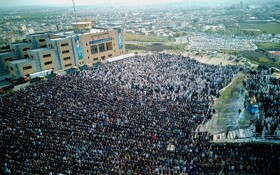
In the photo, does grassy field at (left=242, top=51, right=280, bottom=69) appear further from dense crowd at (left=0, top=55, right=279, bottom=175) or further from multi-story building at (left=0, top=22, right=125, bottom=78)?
multi-story building at (left=0, top=22, right=125, bottom=78)

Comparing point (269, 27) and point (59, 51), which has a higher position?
point (59, 51)

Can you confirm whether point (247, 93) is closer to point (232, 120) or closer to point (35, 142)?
point (232, 120)

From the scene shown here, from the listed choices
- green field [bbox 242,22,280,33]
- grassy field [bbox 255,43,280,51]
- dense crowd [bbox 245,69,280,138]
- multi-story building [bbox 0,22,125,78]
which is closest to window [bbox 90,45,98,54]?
multi-story building [bbox 0,22,125,78]

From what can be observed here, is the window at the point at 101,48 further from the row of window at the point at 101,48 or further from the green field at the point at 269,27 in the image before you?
the green field at the point at 269,27

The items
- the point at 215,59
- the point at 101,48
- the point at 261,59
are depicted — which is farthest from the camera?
the point at 101,48

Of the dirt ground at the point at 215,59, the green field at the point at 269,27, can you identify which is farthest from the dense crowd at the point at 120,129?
the green field at the point at 269,27

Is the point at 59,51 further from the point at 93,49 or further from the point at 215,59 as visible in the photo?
the point at 215,59

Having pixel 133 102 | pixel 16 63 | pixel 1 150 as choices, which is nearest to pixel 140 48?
pixel 16 63

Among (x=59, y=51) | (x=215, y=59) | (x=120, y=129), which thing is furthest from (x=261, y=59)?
(x=59, y=51)
